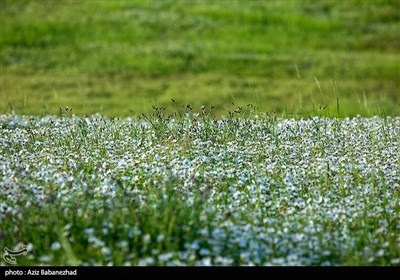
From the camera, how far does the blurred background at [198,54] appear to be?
2953cm

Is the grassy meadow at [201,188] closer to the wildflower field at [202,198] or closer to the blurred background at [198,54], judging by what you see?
the wildflower field at [202,198]

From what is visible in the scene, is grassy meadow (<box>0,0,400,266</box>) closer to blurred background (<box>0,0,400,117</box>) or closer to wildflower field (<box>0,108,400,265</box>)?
wildflower field (<box>0,108,400,265</box>)

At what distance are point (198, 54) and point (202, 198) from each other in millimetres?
28906

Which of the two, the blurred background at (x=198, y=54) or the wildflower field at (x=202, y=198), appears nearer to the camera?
the wildflower field at (x=202, y=198)

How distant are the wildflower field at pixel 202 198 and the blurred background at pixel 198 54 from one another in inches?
494

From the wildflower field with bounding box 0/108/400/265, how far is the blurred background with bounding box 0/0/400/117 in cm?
1254

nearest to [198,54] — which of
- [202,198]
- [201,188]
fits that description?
[201,188]

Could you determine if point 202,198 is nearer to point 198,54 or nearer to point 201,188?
point 201,188

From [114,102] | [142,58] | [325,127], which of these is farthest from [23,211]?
[142,58]

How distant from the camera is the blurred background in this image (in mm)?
29531

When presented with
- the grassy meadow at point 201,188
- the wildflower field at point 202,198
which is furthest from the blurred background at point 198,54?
the wildflower field at point 202,198

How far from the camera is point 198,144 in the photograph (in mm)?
12602

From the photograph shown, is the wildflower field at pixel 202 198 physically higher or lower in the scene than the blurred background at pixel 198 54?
lower

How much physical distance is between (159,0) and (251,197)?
1592 inches
